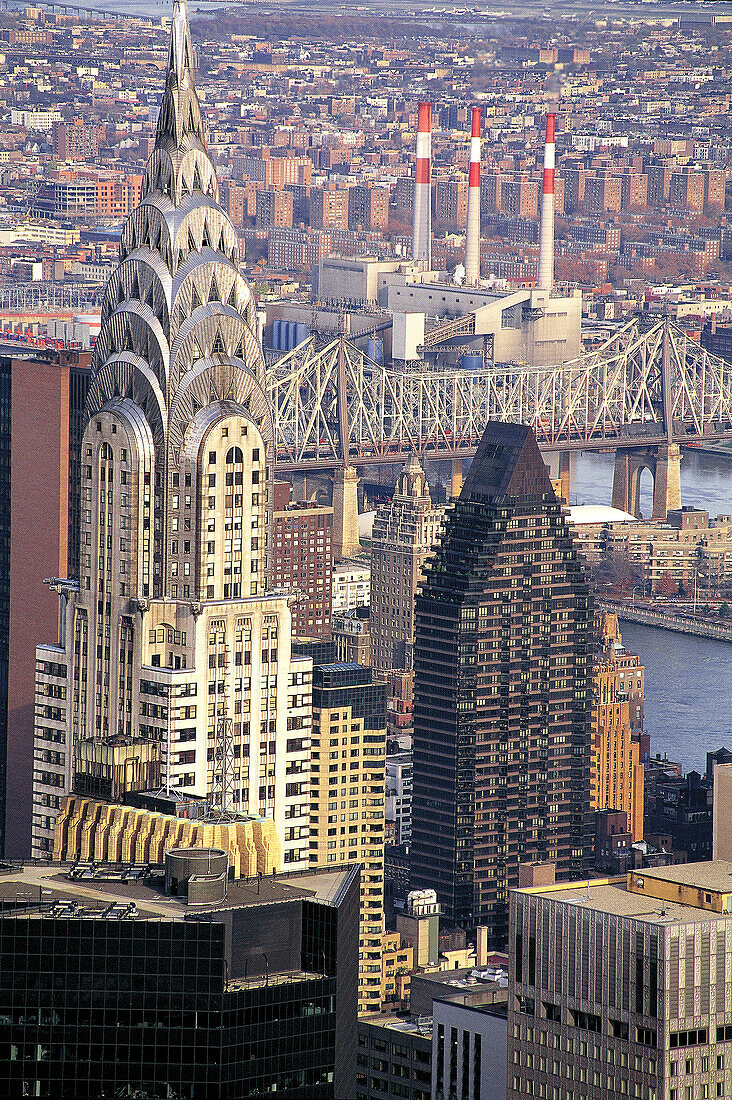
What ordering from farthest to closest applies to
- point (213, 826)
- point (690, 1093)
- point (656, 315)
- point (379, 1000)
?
point (656, 315) < point (379, 1000) < point (690, 1093) < point (213, 826)

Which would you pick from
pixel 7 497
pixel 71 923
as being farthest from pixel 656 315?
pixel 71 923

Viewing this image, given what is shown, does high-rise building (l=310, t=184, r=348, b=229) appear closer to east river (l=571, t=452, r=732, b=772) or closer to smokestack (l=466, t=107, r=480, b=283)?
smokestack (l=466, t=107, r=480, b=283)

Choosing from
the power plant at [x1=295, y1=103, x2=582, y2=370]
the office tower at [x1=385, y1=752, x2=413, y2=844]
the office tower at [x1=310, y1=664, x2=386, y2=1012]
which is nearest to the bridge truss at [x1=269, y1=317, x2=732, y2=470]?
the power plant at [x1=295, y1=103, x2=582, y2=370]

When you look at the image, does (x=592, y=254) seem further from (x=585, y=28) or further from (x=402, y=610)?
(x=402, y=610)

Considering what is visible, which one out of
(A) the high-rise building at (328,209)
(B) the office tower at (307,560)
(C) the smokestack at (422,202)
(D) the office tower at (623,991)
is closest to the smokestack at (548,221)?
(C) the smokestack at (422,202)

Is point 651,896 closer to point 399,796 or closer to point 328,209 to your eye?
point 399,796

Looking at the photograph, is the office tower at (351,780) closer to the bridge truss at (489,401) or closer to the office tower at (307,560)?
the office tower at (307,560)
